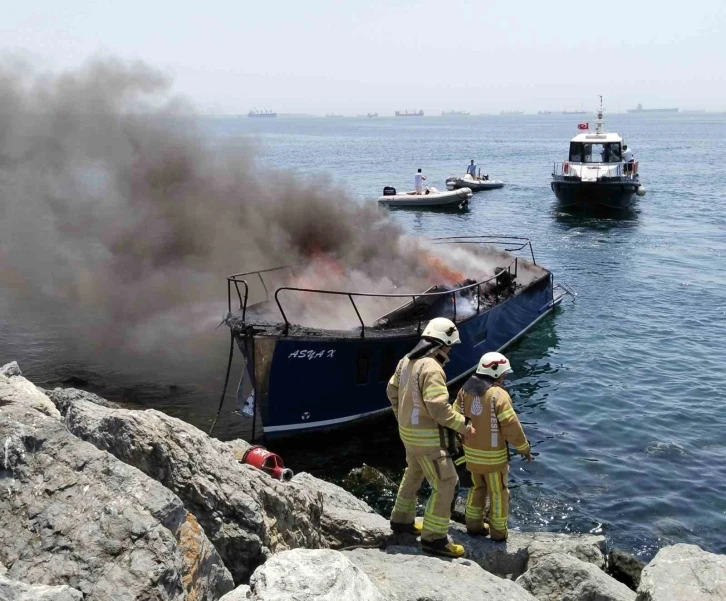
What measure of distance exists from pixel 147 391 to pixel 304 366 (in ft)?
13.0

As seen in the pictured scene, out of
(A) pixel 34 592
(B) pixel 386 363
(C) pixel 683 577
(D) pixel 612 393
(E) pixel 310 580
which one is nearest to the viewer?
(A) pixel 34 592

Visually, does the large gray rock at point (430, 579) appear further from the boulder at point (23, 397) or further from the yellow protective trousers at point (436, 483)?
the boulder at point (23, 397)

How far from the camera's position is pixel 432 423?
6598mm

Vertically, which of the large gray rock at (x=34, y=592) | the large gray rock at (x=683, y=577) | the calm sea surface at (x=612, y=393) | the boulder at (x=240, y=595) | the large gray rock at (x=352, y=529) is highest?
the large gray rock at (x=34, y=592)

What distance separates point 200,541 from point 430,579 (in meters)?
1.93

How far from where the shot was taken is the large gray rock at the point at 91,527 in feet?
14.6

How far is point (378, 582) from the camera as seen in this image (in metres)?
5.84

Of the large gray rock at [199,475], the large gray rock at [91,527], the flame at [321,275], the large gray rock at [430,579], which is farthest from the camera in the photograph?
the flame at [321,275]

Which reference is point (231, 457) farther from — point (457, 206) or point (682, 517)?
point (457, 206)

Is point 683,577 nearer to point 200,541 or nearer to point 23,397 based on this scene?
point 200,541

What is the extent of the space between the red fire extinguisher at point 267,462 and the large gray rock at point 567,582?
8.40ft

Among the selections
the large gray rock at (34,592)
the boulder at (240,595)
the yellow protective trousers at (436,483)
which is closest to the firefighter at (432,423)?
the yellow protective trousers at (436,483)

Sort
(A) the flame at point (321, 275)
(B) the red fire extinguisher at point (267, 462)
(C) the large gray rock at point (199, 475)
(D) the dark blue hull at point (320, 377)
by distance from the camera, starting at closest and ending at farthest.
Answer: (C) the large gray rock at point (199, 475) → (B) the red fire extinguisher at point (267, 462) → (D) the dark blue hull at point (320, 377) → (A) the flame at point (321, 275)

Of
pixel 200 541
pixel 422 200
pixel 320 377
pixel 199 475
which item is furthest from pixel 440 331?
pixel 422 200
